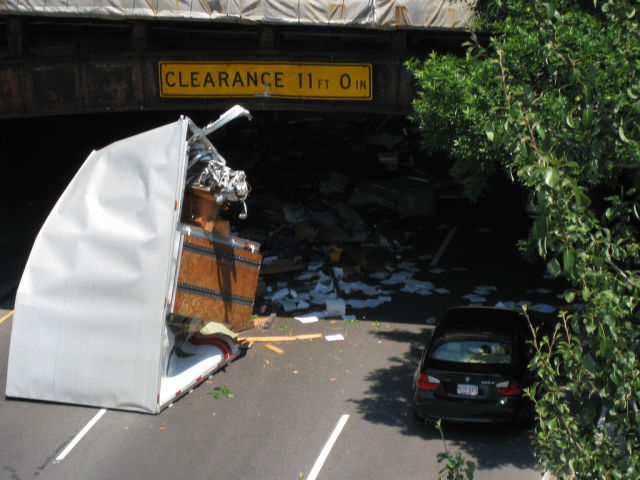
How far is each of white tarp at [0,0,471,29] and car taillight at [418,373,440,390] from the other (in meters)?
6.47

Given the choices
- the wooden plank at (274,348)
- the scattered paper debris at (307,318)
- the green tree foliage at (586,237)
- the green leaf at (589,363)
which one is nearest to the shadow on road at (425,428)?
the wooden plank at (274,348)

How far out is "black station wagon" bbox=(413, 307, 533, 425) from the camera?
9.30m

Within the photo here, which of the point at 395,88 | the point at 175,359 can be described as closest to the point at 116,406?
the point at 175,359

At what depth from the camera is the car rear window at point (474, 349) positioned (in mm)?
9688

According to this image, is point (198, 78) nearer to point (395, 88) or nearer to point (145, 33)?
point (145, 33)

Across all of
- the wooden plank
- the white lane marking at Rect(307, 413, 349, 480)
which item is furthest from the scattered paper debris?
the white lane marking at Rect(307, 413, 349, 480)

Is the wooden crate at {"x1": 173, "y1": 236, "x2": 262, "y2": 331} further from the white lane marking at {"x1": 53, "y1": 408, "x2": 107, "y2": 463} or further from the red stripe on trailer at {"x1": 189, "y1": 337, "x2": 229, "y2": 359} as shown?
the white lane marking at {"x1": 53, "y1": 408, "x2": 107, "y2": 463}

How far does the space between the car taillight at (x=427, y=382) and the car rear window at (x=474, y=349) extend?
367 mm

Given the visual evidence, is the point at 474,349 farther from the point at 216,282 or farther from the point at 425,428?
the point at 216,282

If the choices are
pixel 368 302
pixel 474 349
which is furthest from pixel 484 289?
pixel 474 349

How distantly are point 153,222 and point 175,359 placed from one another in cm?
234

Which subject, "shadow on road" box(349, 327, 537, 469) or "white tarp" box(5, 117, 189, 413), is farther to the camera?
"white tarp" box(5, 117, 189, 413)

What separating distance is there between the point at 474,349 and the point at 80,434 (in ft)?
17.8

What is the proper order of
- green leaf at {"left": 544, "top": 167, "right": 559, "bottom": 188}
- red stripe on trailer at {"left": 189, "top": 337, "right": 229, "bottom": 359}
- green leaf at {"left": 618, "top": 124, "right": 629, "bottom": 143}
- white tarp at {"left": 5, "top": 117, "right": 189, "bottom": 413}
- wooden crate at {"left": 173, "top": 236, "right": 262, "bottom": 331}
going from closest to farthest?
green leaf at {"left": 544, "top": 167, "right": 559, "bottom": 188}
green leaf at {"left": 618, "top": 124, "right": 629, "bottom": 143}
white tarp at {"left": 5, "top": 117, "right": 189, "bottom": 413}
wooden crate at {"left": 173, "top": 236, "right": 262, "bottom": 331}
red stripe on trailer at {"left": 189, "top": 337, "right": 229, "bottom": 359}
